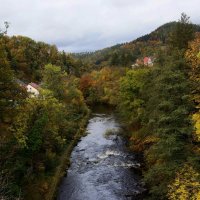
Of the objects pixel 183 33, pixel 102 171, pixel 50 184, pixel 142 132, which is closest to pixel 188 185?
pixel 50 184

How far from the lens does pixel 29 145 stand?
1351 inches

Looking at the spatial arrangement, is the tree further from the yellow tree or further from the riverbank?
the yellow tree

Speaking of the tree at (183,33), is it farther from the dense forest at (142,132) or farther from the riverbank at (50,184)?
the riverbank at (50,184)

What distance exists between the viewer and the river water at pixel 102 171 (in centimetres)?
3697

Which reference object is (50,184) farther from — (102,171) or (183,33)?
(183,33)

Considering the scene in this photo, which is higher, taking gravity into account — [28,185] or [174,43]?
[174,43]

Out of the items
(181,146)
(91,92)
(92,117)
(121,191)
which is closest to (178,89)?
(181,146)

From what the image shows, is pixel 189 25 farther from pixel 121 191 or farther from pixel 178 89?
pixel 121 191

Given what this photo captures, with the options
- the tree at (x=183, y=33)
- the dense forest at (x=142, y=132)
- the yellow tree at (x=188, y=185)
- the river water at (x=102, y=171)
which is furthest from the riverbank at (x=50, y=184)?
the tree at (x=183, y=33)

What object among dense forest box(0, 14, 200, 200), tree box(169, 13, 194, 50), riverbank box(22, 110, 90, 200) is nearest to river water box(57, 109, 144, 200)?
riverbank box(22, 110, 90, 200)

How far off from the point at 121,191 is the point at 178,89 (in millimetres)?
12546

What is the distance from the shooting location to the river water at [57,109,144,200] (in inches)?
1455

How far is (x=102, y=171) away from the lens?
143ft

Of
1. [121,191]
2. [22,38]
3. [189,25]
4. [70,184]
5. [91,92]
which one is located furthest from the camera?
[22,38]
